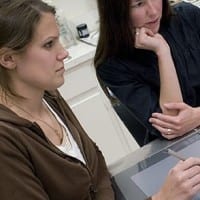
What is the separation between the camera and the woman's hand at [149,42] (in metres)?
1.36

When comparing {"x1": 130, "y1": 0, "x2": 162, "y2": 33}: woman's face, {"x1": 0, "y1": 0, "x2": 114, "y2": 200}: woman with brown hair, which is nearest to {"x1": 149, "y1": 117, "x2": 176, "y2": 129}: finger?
{"x1": 0, "y1": 0, "x2": 114, "y2": 200}: woman with brown hair

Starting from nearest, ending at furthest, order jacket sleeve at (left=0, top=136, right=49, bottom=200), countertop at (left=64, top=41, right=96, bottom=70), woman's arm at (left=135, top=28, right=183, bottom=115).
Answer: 1. jacket sleeve at (left=0, top=136, right=49, bottom=200)
2. woman's arm at (left=135, top=28, right=183, bottom=115)
3. countertop at (left=64, top=41, right=96, bottom=70)

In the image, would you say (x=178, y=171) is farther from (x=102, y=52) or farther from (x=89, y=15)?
(x=89, y=15)

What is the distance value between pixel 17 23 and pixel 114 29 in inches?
21.0

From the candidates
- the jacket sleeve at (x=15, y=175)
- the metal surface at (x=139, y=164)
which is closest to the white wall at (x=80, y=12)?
the metal surface at (x=139, y=164)

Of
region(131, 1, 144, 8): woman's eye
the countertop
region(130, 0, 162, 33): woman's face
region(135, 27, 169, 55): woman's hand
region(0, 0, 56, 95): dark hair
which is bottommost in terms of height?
the countertop

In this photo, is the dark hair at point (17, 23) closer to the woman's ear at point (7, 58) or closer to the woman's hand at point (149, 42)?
the woman's ear at point (7, 58)

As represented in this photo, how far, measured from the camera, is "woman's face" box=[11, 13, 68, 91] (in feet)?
3.18

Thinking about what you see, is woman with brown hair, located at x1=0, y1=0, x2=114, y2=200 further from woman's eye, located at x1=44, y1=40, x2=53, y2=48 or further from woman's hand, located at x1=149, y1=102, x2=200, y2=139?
woman's hand, located at x1=149, y1=102, x2=200, y2=139

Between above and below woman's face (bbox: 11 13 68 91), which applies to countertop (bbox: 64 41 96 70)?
below

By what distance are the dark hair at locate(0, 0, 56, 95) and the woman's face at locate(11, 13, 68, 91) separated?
18 millimetres

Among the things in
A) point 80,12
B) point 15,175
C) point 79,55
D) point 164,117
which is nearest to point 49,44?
point 15,175

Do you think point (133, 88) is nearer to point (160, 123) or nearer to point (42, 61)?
point (160, 123)

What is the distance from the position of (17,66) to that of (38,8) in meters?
0.16
